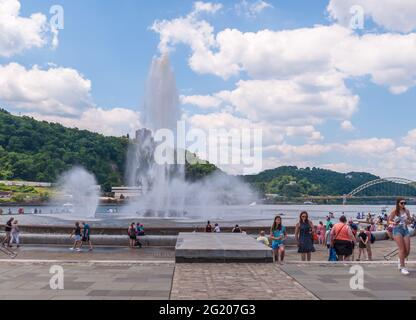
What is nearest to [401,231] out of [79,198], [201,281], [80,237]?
[201,281]

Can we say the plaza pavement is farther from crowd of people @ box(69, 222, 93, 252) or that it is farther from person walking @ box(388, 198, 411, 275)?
crowd of people @ box(69, 222, 93, 252)

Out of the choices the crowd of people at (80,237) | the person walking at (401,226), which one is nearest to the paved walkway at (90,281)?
the person walking at (401,226)

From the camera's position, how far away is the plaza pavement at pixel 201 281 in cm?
930

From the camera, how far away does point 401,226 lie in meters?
11.9

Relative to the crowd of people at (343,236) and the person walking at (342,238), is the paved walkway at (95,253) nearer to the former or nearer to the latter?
the crowd of people at (343,236)

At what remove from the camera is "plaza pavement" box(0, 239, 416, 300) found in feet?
30.5

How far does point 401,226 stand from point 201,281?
498 centimetres

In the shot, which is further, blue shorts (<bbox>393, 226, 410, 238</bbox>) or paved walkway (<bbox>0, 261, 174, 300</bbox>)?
blue shorts (<bbox>393, 226, 410, 238</bbox>)

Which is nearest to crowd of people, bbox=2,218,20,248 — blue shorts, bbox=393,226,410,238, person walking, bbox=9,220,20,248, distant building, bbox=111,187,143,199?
person walking, bbox=9,220,20,248

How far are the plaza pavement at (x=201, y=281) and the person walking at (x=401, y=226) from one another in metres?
0.53

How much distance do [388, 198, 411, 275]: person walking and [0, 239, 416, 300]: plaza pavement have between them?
0.53 m
